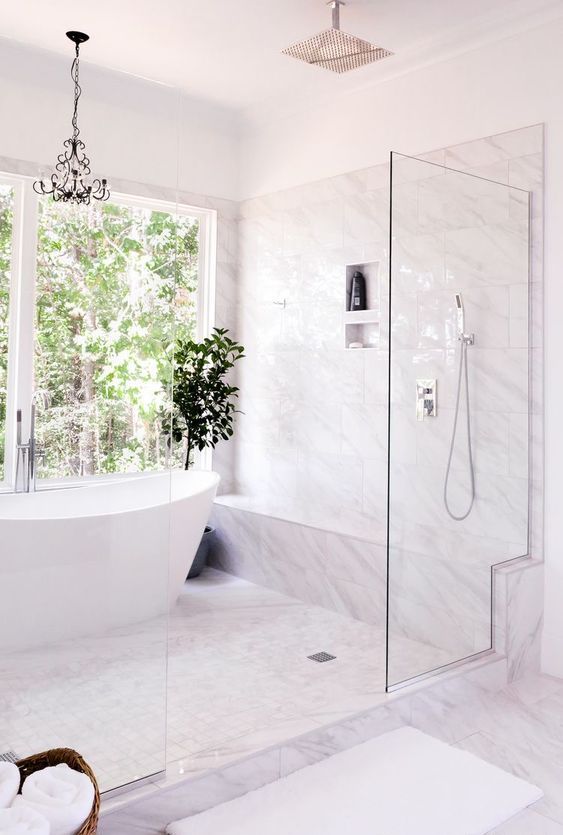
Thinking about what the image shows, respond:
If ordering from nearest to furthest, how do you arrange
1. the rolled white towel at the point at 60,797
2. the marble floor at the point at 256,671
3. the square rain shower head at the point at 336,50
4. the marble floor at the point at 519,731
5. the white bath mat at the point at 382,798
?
1. the rolled white towel at the point at 60,797
2. the white bath mat at the point at 382,798
3. the marble floor at the point at 519,731
4. the marble floor at the point at 256,671
5. the square rain shower head at the point at 336,50

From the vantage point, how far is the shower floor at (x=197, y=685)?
2.15 m

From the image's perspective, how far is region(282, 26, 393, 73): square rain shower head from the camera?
3.61m

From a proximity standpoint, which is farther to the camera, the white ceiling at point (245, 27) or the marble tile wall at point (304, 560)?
the marble tile wall at point (304, 560)

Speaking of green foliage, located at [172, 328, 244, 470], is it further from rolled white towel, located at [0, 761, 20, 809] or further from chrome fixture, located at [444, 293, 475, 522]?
rolled white towel, located at [0, 761, 20, 809]

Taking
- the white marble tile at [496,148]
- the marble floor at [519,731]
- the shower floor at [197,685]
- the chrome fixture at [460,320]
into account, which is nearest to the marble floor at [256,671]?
the shower floor at [197,685]

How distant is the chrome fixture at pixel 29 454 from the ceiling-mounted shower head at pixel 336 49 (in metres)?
2.42

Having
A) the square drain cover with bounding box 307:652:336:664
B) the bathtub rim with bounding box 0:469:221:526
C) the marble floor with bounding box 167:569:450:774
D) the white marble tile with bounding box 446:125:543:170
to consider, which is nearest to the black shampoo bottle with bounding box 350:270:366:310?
the white marble tile with bounding box 446:125:543:170

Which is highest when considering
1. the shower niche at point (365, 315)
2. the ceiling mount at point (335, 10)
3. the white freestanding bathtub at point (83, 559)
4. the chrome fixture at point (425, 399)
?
the ceiling mount at point (335, 10)

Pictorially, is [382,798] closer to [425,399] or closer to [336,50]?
[425,399]

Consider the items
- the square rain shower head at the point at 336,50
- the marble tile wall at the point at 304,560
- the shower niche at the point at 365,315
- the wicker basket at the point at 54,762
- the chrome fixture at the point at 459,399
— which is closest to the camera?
the wicker basket at the point at 54,762

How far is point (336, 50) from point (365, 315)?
1.62m

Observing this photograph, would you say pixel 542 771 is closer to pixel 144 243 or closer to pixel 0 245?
pixel 144 243

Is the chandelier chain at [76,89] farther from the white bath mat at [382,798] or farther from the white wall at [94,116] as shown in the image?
the white bath mat at [382,798]

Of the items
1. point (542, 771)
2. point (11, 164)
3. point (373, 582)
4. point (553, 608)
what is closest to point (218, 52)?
point (11, 164)
